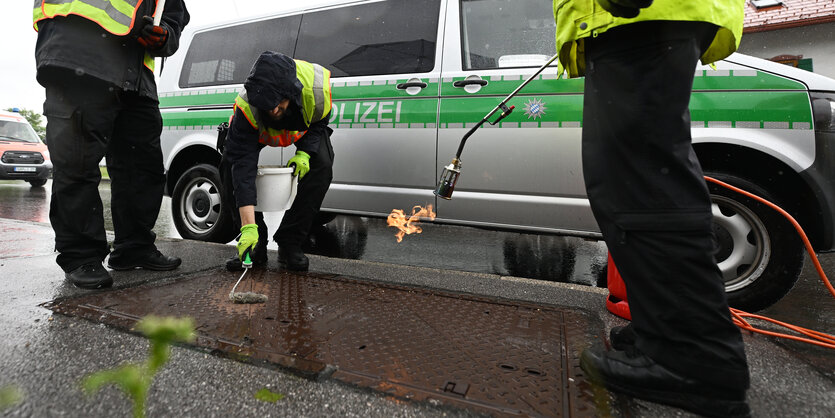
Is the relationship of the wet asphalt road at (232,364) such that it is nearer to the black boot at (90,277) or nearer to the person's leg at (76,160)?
the black boot at (90,277)

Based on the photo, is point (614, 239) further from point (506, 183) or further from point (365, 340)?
point (506, 183)

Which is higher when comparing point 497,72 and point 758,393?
point 497,72

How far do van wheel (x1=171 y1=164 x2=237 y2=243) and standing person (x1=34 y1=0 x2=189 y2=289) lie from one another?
83cm

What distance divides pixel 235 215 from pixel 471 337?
1.66m

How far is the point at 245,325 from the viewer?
60.0 inches

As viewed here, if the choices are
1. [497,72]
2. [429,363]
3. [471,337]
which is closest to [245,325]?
[429,363]

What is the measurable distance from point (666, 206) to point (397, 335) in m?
0.92

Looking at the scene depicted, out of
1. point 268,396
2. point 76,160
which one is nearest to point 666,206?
point 268,396

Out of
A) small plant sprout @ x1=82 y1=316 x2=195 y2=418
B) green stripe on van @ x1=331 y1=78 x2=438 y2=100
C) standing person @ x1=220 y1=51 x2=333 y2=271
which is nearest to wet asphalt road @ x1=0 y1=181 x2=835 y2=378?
standing person @ x1=220 y1=51 x2=333 y2=271

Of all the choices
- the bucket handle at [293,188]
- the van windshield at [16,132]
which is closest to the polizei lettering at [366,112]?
the bucket handle at [293,188]

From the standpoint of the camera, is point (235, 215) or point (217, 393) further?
point (235, 215)

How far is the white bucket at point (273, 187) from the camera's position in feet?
7.20

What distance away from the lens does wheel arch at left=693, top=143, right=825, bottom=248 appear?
1956 millimetres

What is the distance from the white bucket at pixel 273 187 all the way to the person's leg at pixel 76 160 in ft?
2.41
